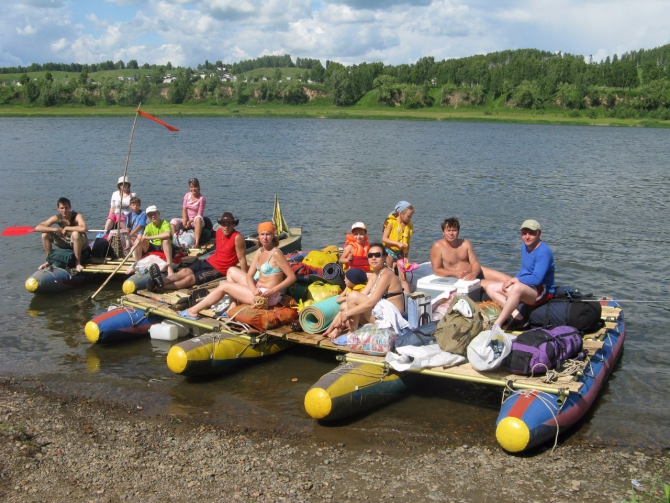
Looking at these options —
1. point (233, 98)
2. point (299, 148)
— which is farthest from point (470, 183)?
point (233, 98)

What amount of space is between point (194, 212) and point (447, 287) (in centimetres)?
730

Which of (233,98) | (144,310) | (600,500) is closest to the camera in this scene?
(600,500)

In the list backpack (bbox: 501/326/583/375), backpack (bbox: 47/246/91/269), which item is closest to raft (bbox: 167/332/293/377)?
backpack (bbox: 501/326/583/375)

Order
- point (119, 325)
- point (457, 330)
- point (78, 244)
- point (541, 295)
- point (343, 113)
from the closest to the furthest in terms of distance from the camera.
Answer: point (457, 330) < point (541, 295) < point (119, 325) < point (78, 244) < point (343, 113)

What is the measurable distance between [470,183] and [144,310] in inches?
932

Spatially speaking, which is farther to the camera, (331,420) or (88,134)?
(88,134)

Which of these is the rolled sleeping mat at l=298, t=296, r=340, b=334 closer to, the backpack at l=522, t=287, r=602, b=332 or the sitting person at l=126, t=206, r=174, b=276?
the backpack at l=522, t=287, r=602, b=332

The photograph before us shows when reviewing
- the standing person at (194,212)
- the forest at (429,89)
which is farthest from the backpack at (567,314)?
the forest at (429,89)

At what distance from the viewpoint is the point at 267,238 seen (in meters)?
9.73

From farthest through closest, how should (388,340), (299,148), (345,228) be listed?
1. (299,148)
2. (345,228)
3. (388,340)

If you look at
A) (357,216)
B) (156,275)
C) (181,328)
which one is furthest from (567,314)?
(357,216)

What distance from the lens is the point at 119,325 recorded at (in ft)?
35.3

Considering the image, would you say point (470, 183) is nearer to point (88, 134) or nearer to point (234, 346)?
point (234, 346)

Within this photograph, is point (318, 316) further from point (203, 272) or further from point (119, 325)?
point (119, 325)
